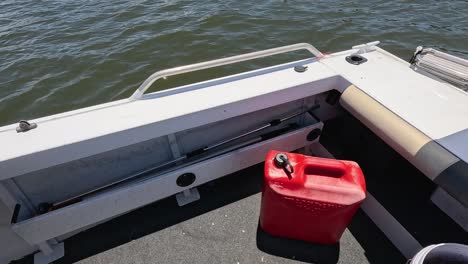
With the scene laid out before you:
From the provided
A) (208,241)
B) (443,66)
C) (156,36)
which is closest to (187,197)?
(208,241)

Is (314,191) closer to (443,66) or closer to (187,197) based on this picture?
(187,197)

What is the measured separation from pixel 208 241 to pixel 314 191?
93 centimetres

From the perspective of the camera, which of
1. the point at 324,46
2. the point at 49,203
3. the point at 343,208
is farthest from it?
the point at 324,46

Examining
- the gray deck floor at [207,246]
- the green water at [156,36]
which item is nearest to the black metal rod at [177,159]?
the gray deck floor at [207,246]

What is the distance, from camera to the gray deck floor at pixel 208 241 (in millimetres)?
1938

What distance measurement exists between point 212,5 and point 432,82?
5.72 meters

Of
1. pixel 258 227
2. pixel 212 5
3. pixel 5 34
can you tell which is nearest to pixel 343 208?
pixel 258 227

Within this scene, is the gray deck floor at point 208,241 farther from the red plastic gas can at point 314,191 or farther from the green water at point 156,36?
the green water at point 156,36

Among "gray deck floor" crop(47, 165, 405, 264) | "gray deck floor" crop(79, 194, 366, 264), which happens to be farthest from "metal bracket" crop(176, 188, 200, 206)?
"gray deck floor" crop(79, 194, 366, 264)

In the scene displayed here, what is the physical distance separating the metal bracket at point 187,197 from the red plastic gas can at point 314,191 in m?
0.72

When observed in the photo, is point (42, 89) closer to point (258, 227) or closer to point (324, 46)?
point (258, 227)

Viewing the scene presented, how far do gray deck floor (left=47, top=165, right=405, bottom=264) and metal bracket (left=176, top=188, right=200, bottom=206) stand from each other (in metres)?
0.04

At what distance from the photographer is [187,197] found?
230 cm

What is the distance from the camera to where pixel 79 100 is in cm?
421
